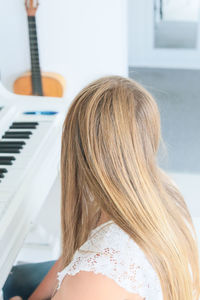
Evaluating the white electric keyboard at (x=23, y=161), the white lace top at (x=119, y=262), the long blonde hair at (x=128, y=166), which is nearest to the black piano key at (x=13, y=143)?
the white electric keyboard at (x=23, y=161)

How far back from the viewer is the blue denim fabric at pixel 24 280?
1438 mm

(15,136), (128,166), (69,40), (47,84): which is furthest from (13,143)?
(69,40)

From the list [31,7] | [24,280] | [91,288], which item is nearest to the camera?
[91,288]

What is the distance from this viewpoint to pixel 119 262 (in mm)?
972

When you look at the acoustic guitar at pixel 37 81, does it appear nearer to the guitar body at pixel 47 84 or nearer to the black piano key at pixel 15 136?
the guitar body at pixel 47 84

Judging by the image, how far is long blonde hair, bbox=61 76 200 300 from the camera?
99cm

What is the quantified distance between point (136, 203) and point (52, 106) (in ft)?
2.73

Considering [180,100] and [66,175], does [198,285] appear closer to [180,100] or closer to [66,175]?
[66,175]

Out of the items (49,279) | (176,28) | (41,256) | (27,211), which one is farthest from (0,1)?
(49,279)

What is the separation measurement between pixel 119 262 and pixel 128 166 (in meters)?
0.20

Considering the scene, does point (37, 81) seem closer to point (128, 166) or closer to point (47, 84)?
point (47, 84)

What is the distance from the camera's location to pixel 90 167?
40.0 inches

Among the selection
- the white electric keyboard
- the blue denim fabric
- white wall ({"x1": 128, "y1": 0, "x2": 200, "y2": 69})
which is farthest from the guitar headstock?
the blue denim fabric

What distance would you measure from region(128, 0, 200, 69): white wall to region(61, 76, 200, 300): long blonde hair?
1.43 m
